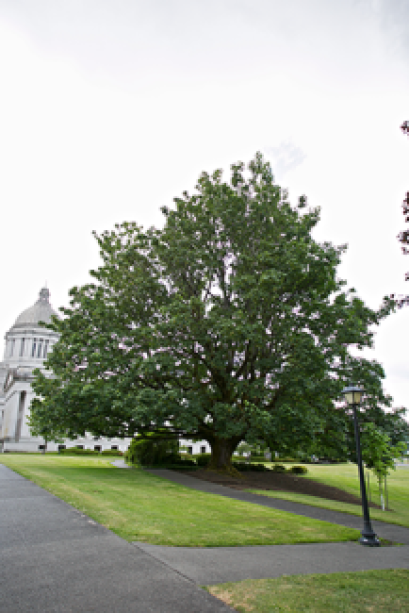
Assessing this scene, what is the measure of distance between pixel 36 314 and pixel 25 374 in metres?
25.1

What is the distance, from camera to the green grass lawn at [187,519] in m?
7.82

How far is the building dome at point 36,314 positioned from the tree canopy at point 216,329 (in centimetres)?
7505

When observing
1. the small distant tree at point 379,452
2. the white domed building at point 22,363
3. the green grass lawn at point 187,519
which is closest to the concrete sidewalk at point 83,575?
the green grass lawn at point 187,519

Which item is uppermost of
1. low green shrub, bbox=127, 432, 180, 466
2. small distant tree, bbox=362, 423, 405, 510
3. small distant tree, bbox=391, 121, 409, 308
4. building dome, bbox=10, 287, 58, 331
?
building dome, bbox=10, 287, 58, 331

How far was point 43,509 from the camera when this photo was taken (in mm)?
9438

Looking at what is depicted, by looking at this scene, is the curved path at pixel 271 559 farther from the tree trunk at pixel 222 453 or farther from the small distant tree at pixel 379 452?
the tree trunk at pixel 222 453

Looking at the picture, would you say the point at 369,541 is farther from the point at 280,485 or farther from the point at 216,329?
the point at 280,485

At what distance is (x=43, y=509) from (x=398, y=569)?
25.0ft

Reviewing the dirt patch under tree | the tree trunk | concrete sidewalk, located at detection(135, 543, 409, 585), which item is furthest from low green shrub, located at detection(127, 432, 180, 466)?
concrete sidewalk, located at detection(135, 543, 409, 585)

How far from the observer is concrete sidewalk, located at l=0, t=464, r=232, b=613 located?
4430mm

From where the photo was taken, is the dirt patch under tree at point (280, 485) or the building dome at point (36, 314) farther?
the building dome at point (36, 314)

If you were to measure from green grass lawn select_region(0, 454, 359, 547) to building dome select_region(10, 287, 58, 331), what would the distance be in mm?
84376

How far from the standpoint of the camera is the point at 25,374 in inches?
2899

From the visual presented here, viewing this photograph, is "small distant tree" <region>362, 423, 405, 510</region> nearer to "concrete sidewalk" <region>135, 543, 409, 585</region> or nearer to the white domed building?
"concrete sidewalk" <region>135, 543, 409, 585</region>
